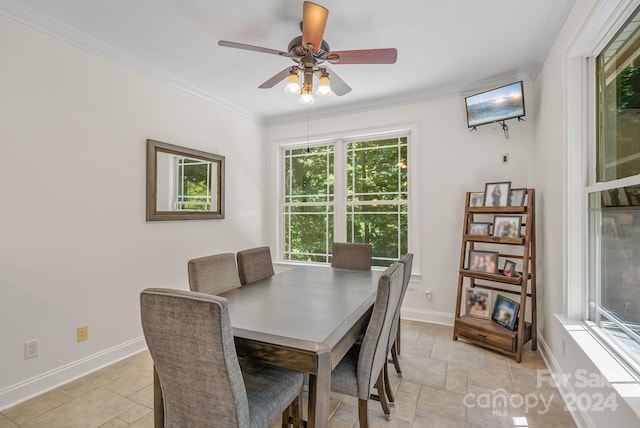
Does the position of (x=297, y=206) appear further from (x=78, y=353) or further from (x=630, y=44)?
(x=630, y=44)

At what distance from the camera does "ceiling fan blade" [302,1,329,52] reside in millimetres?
1701

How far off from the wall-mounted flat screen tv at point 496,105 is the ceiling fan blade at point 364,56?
155 centimetres

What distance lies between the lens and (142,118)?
2.93 m

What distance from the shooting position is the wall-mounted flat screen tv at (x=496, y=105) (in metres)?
2.91

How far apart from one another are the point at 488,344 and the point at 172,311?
2.78 metres

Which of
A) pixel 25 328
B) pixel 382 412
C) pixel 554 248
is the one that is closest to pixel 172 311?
pixel 382 412

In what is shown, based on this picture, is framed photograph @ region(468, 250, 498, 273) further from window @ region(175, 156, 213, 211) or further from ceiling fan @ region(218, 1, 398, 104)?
window @ region(175, 156, 213, 211)

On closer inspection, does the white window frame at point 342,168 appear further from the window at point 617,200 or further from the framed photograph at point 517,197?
the window at point 617,200

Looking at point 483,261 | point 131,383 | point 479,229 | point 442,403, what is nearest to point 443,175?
point 479,229

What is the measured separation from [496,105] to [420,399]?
2732mm

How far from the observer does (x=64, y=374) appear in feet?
7.68

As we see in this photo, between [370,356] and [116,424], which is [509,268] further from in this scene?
[116,424]

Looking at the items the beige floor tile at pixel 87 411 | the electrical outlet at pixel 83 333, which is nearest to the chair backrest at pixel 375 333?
the beige floor tile at pixel 87 411

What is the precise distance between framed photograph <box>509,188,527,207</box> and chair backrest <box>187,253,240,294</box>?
262cm
